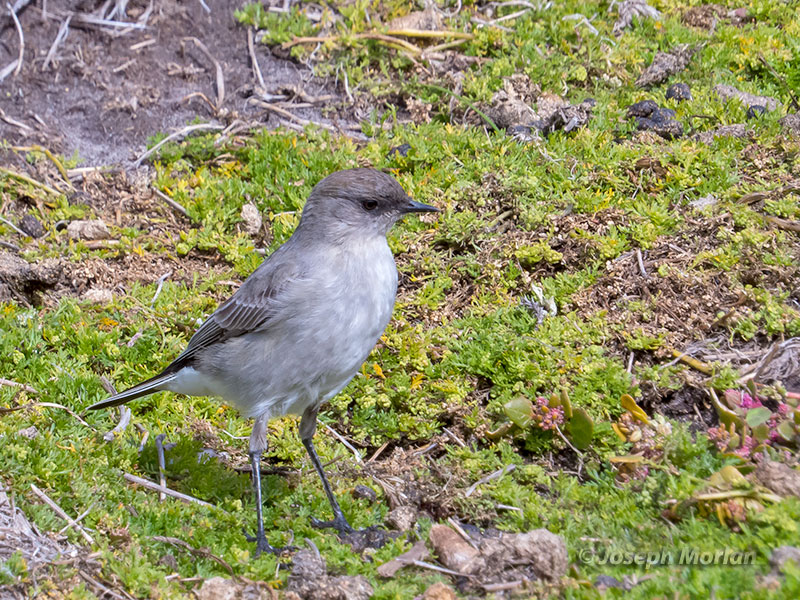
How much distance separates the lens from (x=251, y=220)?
28.4 ft

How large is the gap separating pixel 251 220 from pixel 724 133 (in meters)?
4.65

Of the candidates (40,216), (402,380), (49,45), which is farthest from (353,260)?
(49,45)

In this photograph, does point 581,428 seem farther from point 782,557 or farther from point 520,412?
point 782,557

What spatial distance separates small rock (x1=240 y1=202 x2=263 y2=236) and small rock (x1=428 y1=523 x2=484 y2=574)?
429 centimetres

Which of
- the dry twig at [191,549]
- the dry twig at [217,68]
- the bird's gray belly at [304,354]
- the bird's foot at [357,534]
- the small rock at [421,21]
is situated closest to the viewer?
the dry twig at [191,549]

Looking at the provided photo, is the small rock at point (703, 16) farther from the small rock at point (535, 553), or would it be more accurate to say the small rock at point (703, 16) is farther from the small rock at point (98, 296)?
the small rock at point (535, 553)

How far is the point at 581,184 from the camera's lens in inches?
322

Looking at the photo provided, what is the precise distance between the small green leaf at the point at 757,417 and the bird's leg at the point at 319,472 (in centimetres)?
252

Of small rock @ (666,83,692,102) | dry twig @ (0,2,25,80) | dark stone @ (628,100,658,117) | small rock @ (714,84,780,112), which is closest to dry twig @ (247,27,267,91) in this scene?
dry twig @ (0,2,25,80)

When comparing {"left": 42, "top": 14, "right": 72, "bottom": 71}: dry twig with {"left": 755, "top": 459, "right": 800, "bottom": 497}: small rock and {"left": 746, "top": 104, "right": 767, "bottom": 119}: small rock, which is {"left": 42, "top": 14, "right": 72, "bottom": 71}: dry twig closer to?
{"left": 746, "top": 104, "right": 767, "bottom": 119}: small rock

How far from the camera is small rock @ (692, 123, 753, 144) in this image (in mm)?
8383

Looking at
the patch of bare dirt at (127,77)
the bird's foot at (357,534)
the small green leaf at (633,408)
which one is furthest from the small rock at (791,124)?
the bird's foot at (357,534)

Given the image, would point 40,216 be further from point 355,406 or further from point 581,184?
point 581,184

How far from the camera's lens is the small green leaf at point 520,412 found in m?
6.05
